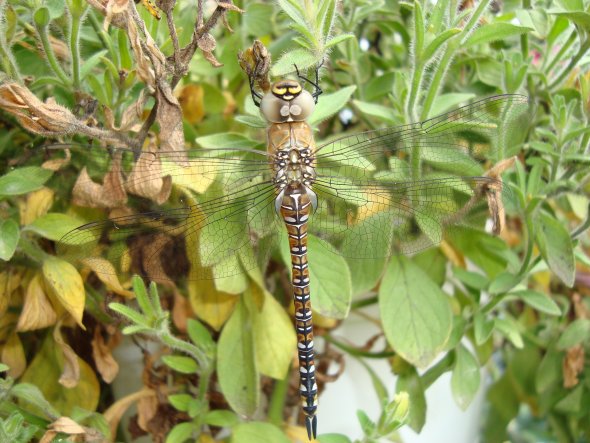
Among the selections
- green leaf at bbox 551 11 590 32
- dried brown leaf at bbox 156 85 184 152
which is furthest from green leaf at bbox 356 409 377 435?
green leaf at bbox 551 11 590 32

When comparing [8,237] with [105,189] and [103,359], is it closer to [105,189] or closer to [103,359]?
[105,189]

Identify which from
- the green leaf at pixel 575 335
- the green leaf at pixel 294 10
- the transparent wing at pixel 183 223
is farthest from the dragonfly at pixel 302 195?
the green leaf at pixel 575 335

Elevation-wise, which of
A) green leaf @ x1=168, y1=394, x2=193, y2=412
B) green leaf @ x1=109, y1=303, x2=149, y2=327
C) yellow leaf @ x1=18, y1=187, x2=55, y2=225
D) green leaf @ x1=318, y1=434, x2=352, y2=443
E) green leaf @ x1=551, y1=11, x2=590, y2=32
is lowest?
green leaf @ x1=318, y1=434, x2=352, y2=443

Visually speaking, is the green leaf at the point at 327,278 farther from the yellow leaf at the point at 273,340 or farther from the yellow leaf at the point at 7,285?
the yellow leaf at the point at 7,285

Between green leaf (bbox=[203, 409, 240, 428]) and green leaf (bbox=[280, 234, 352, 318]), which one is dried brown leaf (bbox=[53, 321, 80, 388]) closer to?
green leaf (bbox=[203, 409, 240, 428])

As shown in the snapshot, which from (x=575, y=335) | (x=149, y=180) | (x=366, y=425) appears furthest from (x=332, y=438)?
(x=575, y=335)
